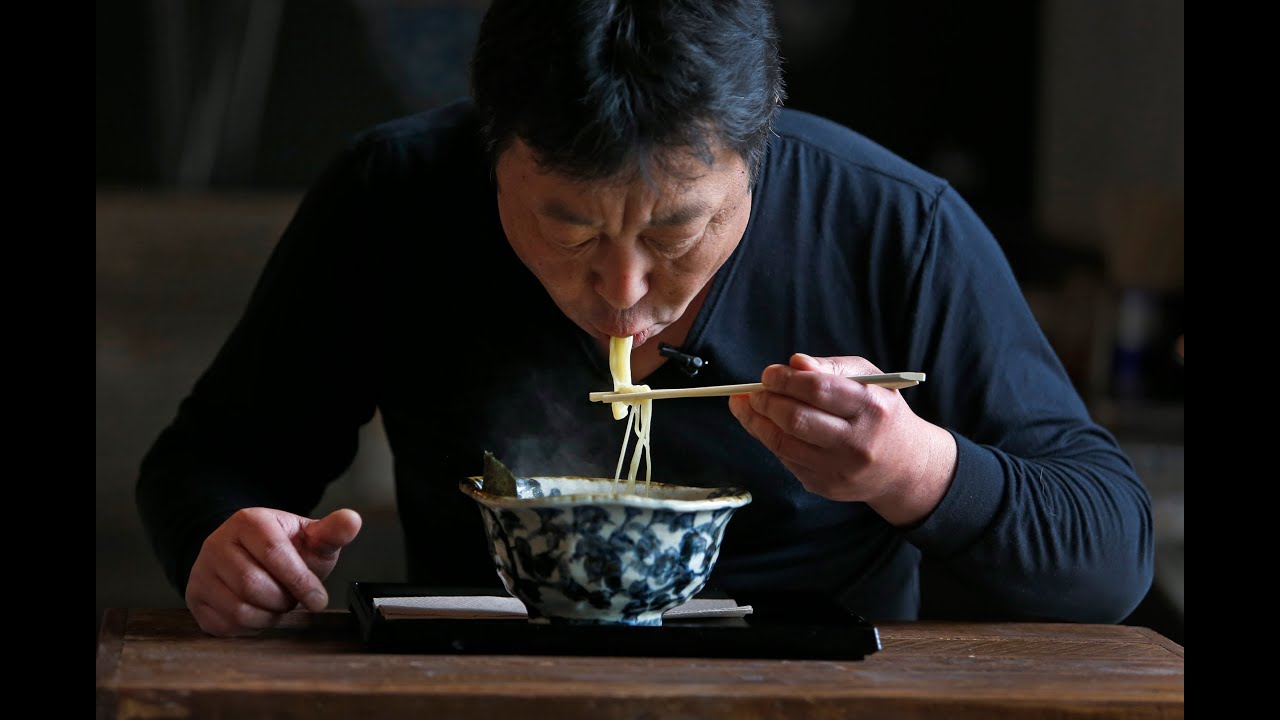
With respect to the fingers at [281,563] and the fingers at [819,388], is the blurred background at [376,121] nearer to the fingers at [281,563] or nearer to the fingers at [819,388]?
the fingers at [281,563]

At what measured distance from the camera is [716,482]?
1632 mm

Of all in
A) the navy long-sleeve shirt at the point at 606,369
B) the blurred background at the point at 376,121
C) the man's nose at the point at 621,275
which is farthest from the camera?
the blurred background at the point at 376,121

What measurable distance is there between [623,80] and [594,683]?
55 centimetres

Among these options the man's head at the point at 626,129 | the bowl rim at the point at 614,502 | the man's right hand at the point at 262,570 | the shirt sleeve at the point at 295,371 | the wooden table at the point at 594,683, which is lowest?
the wooden table at the point at 594,683

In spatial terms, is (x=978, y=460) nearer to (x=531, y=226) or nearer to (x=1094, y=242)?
(x=531, y=226)

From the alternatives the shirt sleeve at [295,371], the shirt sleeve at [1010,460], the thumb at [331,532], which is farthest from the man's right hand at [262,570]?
the shirt sleeve at [1010,460]

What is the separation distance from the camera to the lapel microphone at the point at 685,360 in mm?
1575

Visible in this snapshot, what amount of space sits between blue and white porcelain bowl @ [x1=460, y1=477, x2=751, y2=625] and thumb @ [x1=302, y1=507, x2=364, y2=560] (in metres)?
0.13

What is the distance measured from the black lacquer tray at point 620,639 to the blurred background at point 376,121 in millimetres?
3336

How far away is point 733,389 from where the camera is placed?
131 centimetres

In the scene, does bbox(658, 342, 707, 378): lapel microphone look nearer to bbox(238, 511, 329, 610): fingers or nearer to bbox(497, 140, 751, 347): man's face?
bbox(497, 140, 751, 347): man's face

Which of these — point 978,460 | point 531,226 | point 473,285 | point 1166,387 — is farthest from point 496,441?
point 1166,387

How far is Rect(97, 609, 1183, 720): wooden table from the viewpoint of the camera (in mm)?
1057
